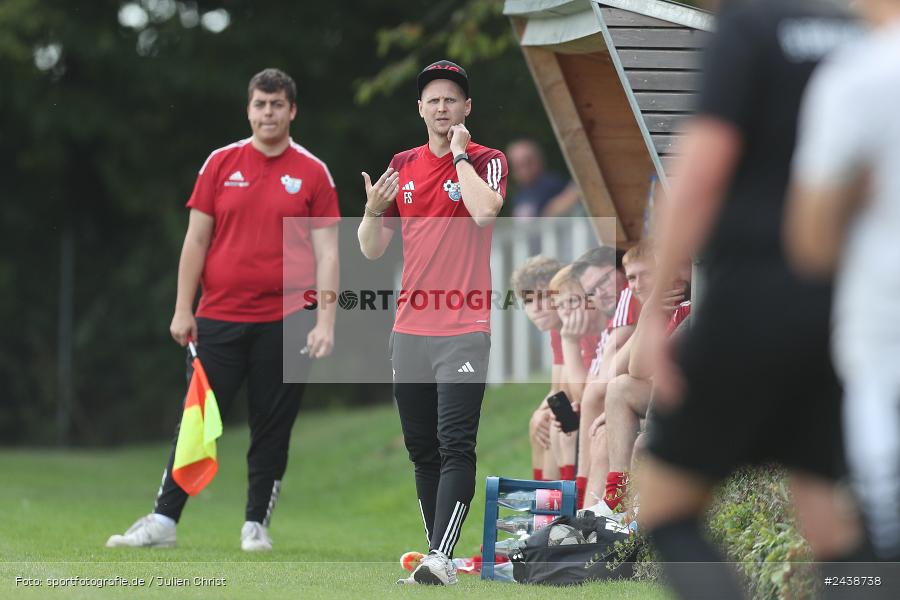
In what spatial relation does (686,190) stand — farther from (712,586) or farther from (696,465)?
(712,586)

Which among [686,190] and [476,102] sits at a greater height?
[476,102]

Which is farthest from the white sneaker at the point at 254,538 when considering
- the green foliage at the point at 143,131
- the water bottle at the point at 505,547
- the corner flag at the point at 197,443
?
the green foliage at the point at 143,131

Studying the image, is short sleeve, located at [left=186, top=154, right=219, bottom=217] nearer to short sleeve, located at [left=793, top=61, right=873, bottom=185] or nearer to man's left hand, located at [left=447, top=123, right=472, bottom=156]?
man's left hand, located at [left=447, top=123, right=472, bottom=156]

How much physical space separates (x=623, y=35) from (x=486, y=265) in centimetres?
141

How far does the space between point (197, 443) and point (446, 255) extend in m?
1.92

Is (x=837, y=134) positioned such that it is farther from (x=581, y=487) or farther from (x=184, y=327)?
(x=184, y=327)

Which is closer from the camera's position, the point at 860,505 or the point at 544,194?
the point at 860,505

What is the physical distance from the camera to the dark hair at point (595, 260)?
7992mm

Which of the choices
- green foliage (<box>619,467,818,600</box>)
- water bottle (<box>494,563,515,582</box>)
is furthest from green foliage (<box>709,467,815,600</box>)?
water bottle (<box>494,563,515,582</box>)

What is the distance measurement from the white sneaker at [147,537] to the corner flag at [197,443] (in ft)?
0.80

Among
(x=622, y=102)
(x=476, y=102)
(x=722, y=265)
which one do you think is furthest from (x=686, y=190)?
→ (x=476, y=102)

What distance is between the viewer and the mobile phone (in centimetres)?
758

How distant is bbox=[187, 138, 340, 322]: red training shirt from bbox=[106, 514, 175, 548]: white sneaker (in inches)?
45.1

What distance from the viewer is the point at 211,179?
7.45m
